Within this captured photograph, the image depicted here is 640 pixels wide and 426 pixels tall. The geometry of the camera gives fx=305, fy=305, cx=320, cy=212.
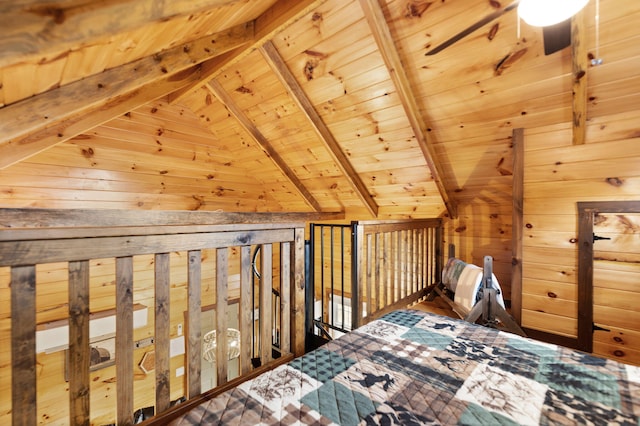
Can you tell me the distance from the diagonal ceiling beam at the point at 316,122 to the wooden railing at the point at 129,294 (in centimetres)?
170

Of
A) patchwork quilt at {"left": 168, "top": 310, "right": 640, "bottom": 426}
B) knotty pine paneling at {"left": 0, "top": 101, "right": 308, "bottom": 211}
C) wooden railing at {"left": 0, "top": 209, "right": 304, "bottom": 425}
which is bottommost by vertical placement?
patchwork quilt at {"left": 168, "top": 310, "right": 640, "bottom": 426}

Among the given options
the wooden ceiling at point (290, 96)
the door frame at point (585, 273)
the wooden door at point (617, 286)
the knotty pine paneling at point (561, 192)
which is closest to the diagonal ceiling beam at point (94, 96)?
the wooden ceiling at point (290, 96)

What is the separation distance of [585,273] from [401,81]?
6.60 ft

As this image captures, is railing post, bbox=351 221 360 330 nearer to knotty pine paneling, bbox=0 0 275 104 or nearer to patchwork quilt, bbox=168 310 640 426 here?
patchwork quilt, bbox=168 310 640 426

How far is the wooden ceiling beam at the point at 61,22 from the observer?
1.00m

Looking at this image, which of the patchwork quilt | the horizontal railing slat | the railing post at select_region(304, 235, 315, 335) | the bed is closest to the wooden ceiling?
the horizontal railing slat

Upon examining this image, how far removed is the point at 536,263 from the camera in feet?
8.23

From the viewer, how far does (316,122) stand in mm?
3127

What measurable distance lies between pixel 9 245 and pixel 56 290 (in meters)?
3.34

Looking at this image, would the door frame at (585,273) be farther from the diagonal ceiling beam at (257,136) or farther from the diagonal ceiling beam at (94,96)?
the diagonal ceiling beam at (257,136)

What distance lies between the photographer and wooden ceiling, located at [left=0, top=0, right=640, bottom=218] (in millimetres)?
1670

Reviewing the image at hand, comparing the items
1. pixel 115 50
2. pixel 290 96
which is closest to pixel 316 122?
pixel 290 96

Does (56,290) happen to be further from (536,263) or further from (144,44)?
(536,263)

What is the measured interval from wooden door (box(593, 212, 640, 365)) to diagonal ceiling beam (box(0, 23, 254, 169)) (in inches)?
120
